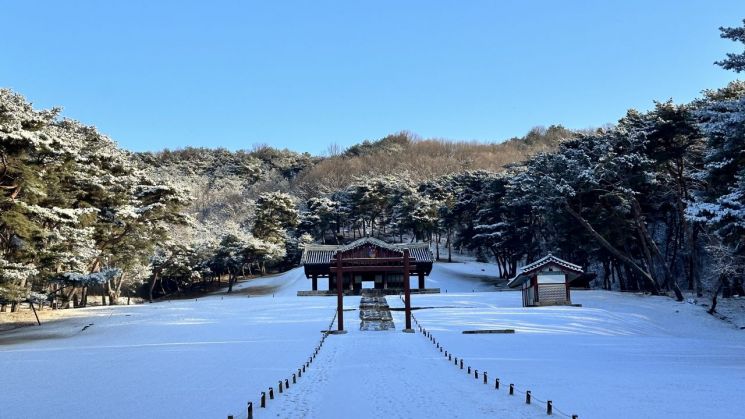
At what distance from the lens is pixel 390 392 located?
1140 centimetres

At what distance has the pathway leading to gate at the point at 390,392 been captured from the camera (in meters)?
9.59

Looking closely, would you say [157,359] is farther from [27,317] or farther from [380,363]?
[27,317]

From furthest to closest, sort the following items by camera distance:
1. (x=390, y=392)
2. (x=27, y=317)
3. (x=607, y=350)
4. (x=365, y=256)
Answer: (x=365, y=256) → (x=27, y=317) → (x=607, y=350) → (x=390, y=392)

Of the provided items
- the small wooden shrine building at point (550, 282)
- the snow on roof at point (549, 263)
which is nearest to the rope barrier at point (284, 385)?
the snow on roof at point (549, 263)

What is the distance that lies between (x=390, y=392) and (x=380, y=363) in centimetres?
433

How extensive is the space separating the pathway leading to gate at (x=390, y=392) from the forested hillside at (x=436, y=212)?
31.6ft

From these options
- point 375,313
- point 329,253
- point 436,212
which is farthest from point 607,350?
point 436,212

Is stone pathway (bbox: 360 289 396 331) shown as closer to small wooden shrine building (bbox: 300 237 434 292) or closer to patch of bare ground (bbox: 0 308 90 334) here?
small wooden shrine building (bbox: 300 237 434 292)

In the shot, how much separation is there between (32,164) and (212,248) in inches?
1212

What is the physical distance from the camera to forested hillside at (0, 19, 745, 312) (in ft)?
69.6

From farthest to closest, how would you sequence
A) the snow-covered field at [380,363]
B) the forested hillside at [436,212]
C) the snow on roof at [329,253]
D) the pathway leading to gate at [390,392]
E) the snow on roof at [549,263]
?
the snow on roof at [329,253] → the snow on roof at [549,263] → the forested hillside at [436,212] → the snow-covered field at [380,363] → the pathway leading to gate at [390,392]

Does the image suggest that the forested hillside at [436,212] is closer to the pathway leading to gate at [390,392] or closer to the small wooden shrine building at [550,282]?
the small wooden shrine building at [550,282]

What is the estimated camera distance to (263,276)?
5928 centimetres

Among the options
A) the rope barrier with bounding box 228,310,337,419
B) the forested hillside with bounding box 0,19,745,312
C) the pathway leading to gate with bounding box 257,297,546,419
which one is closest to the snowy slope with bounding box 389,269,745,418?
the pathway leading to gate with bounding box 257,297,546,419
